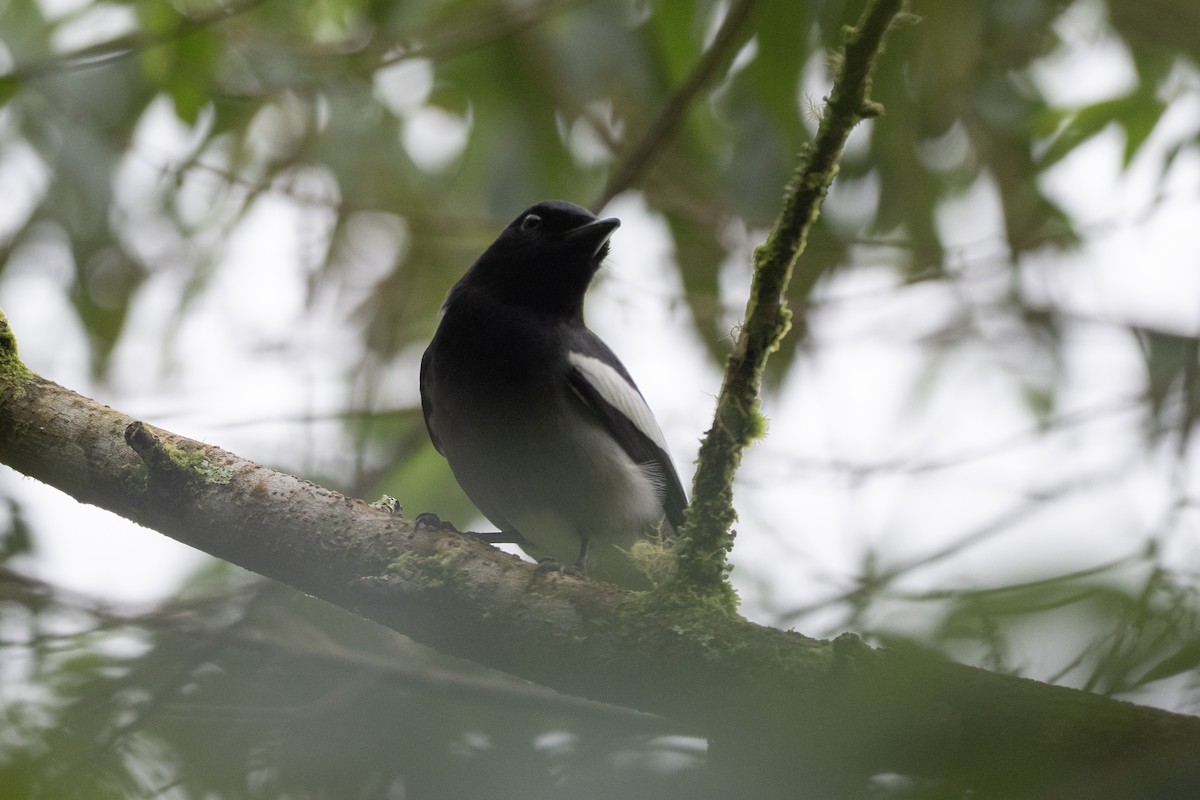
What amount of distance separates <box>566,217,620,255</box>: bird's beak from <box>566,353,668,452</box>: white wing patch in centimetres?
48

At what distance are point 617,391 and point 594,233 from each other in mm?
648

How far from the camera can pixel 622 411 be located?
403 centimetres

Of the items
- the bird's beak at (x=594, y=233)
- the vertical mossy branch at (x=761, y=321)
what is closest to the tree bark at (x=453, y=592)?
the vertical mossy branch at (x=761, y=321)

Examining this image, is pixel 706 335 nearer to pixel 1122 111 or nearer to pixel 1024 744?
pixel 1122 111

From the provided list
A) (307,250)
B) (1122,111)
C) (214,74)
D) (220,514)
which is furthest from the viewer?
(214,74)

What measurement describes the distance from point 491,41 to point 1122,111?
2772mm

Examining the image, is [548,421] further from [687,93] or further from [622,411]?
[687,93]

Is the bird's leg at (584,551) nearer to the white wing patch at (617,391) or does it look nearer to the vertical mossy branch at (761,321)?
the white wing patch at (617,391)

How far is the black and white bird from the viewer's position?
153 inches

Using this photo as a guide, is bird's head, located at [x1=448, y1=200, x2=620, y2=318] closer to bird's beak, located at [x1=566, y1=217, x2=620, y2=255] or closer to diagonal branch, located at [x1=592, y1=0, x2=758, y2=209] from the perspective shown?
bird's beak, located at [x1=566, y1=217, x2=620, y2=255]

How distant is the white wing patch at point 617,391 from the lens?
158 inches

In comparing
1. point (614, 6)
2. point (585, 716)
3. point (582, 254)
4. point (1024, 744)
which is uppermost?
point (614, 6)

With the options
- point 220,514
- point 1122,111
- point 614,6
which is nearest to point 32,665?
point 220,514

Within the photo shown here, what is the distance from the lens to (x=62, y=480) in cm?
292
